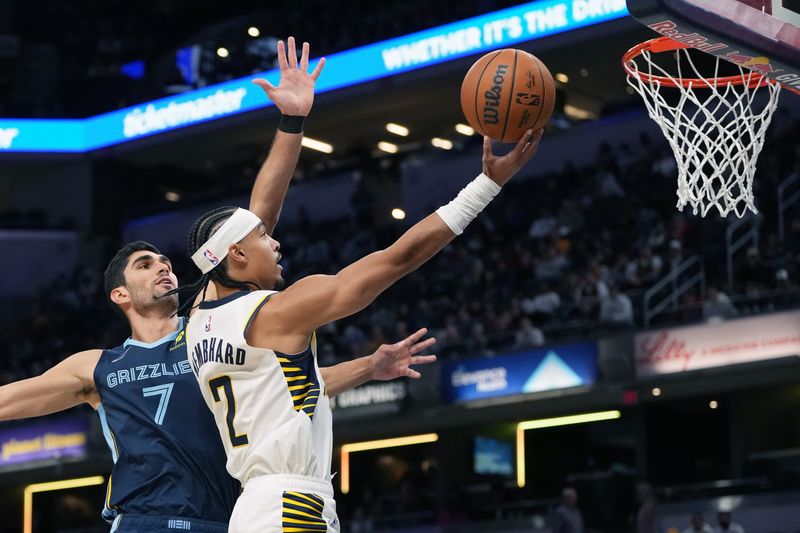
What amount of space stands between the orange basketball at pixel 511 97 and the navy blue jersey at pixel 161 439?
5.03 ft

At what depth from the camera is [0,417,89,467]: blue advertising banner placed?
23.0 m

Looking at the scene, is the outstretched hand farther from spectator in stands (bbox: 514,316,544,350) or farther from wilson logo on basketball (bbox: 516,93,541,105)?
spectator in stands (bbox: 514,316,544,350)

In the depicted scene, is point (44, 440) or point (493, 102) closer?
point (493, 102)

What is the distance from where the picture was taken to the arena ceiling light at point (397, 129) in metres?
28.5

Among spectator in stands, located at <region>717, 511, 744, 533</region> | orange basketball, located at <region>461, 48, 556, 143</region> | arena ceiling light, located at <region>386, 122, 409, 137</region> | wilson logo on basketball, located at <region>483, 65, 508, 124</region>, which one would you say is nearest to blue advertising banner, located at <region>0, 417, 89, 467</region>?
arena ceiling light, located at <region>386, 122, 409, 137</region>

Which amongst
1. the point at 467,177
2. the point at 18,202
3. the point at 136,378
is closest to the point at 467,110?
the point at 136,378

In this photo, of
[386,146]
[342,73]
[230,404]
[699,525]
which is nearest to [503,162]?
[230,404]

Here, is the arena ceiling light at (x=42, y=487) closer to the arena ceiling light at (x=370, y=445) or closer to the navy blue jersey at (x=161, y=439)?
the arena ceiling light at (x=370, y=445)

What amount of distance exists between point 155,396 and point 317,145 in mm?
24708

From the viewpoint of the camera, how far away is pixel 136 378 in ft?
18.5

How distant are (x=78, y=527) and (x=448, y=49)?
1223cm

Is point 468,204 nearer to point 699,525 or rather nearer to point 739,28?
point 739,28

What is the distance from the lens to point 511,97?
5473 millimetres

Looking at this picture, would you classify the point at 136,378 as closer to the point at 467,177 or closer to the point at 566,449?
the point at 566,449
